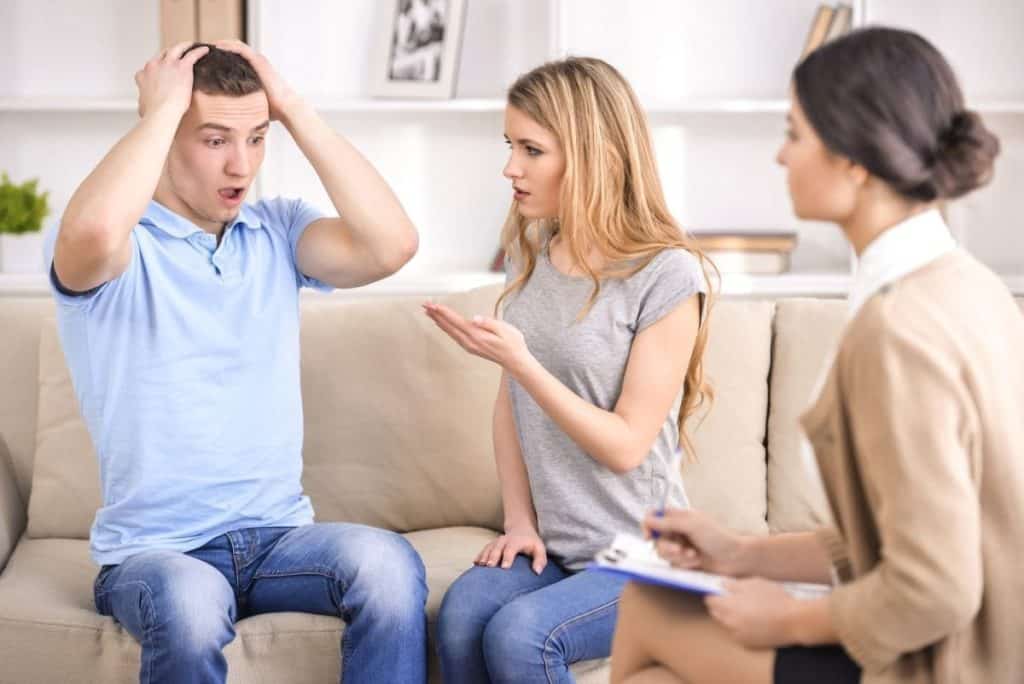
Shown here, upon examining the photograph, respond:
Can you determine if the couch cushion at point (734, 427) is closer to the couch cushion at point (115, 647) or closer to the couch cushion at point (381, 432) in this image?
the couch cushion at point (381, 432)

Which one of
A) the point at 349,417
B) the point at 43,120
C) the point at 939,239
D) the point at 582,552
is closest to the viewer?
the point at 939,239

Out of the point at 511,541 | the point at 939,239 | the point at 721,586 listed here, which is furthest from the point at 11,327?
the point at 939,239

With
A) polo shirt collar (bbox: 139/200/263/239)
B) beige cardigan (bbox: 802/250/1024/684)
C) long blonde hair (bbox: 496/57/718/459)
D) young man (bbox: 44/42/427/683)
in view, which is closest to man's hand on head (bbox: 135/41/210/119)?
young man (bbox: 44/42/427/683)

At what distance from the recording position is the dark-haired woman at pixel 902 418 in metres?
1.11

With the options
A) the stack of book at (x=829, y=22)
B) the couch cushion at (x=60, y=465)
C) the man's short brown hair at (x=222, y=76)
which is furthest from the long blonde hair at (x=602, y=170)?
the stack of book at (x=829, y=22)

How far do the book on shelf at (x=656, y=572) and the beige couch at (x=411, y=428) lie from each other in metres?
0.88

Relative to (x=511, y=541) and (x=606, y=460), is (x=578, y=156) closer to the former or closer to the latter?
(x=606, y=460)

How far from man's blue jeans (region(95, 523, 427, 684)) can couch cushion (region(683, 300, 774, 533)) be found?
65cm

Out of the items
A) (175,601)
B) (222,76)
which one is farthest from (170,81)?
(175,601)

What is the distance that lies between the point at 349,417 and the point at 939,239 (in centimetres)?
142

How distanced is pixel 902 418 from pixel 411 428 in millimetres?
Result: 1415

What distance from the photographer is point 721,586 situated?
4.23 ft

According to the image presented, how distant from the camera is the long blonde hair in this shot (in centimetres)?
193

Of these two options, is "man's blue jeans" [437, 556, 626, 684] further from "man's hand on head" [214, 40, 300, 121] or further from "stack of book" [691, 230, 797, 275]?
"stack of book" [691, 230, 797, 275]
